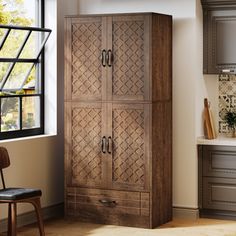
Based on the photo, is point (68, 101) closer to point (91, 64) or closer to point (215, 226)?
point (91, 64)

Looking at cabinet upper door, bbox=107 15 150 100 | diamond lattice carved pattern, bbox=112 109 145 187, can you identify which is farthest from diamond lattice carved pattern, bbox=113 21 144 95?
diamond lattice carved pattern, bbox=112 109 145 187

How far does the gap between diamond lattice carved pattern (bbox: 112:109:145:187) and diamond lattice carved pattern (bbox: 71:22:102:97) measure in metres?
0.36

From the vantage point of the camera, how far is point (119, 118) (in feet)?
20.1

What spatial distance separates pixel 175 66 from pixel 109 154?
111cm

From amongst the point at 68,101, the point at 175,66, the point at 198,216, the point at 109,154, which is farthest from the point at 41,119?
the point at 198,216

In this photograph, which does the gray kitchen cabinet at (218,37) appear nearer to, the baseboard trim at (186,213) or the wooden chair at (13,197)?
the baseboard trim at (186,213)

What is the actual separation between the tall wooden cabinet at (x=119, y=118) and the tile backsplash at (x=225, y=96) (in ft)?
2.65

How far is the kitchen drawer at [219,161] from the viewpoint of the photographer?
6395 millimetres

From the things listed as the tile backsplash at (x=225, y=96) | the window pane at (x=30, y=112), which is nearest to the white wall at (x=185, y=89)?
the tile backsplash at (x=225, y=96)

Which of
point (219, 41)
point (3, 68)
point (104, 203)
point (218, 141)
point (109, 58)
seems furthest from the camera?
point (219, 41)

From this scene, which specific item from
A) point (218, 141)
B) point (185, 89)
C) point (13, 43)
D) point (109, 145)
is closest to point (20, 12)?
point (13, 43)

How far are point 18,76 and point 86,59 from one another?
2.21ft

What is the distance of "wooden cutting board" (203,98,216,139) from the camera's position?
21.6ft

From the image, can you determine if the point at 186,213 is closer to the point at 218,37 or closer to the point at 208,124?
the point at 208,124
